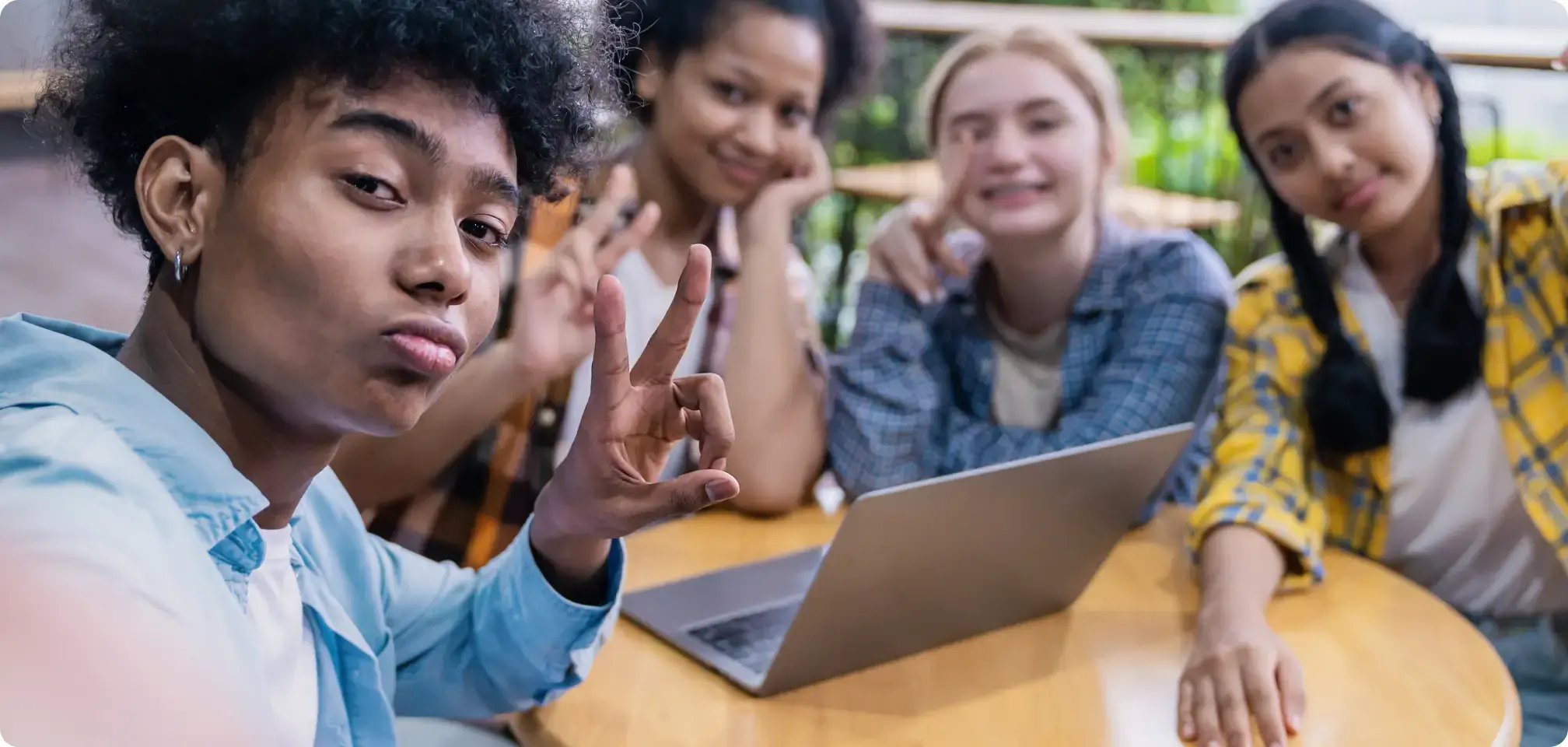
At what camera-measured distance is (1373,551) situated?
53.7 inches

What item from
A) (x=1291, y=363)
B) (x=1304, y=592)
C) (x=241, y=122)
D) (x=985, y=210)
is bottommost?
(x=1304, y=592)

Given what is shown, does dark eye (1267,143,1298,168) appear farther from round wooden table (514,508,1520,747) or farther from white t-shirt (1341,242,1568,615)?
round wooden table (514,508,1520,747)

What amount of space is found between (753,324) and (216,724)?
1048 millimetres

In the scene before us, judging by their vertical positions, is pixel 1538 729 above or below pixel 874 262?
below

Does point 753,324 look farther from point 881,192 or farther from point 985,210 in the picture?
point 881,192

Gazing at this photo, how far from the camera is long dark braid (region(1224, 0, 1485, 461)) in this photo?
128 centimetres

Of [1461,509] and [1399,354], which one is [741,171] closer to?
[1399,354]

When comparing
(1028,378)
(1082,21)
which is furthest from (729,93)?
(1082,21)

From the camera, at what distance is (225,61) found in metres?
0.60

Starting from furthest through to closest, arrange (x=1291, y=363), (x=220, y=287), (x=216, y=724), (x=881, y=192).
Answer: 1. (x=881, y=192)
2. (x=1291, y=363)
3. (x=220, y=287)
4. (x=216, y=724)

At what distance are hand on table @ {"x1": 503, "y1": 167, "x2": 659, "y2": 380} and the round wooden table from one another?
230 mm

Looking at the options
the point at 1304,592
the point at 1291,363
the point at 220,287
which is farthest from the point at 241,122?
the point at 1291,363

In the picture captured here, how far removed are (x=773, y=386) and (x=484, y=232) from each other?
834 mm

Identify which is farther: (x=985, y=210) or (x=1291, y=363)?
(x=985, y=210)
